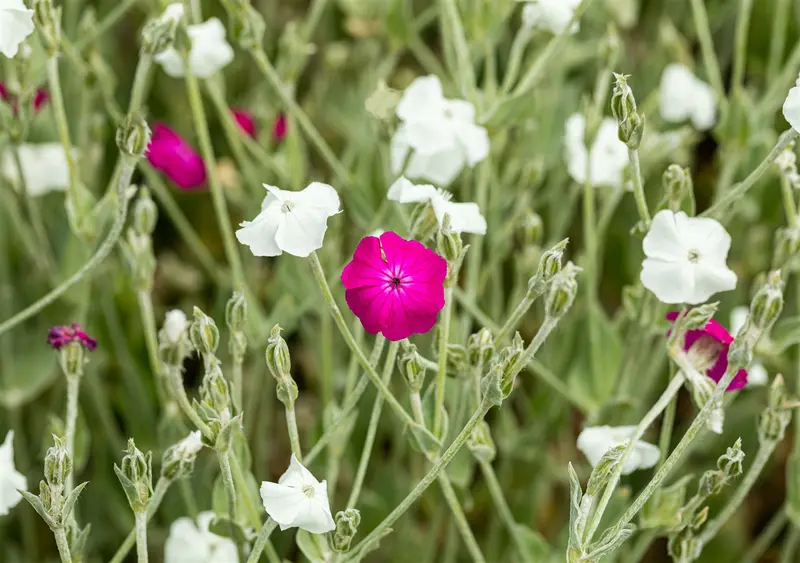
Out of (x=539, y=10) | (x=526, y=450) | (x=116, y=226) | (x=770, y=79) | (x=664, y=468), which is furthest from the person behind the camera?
(x=770, y=79)

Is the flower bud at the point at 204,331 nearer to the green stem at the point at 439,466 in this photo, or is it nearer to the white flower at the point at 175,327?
the white flower at the point at 175,327

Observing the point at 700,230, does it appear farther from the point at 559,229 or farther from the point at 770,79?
the point at 770,79

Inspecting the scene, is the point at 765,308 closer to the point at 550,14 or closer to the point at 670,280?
the point at 670,280

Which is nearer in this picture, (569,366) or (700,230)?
(700,230)

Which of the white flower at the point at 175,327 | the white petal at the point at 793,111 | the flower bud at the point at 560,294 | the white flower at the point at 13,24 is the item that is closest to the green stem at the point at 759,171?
the white petal at the point at 793,111

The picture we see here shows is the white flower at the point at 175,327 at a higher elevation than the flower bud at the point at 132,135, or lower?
lower

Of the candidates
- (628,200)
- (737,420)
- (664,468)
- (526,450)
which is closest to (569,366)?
(526,450)

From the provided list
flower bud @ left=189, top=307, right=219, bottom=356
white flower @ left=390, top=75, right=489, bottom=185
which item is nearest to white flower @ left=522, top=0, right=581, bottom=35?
white flower @ left=390, top=75, right=489, bottom=185
